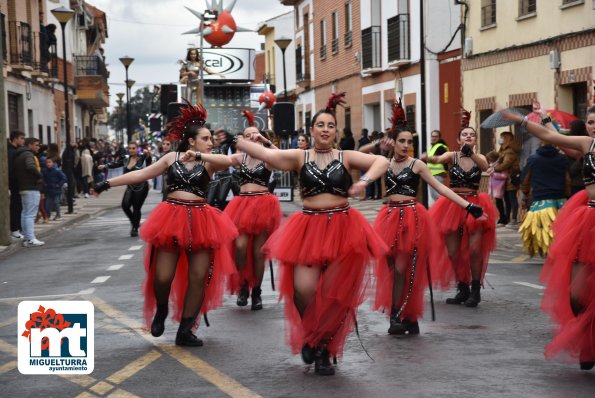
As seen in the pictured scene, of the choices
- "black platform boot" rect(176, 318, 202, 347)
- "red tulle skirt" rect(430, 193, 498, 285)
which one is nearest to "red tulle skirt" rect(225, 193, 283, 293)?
"red tulle skirt" rect(430, 193, 498, 285)

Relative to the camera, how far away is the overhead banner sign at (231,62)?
99.1 feet

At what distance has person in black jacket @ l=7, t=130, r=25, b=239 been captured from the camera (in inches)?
787

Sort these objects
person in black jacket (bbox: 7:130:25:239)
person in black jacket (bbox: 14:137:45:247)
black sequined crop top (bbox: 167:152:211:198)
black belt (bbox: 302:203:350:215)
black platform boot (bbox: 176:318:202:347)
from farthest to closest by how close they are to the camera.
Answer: person in black jacket (bbox: 7:130:25:239), person in black jacket (bbox: 14:137:45:247), black sequined crop top (bbox: 167:152:211:198), black platform boot (bbox: 176:318:202:347), black belt (bbox: 302:203:350:215)

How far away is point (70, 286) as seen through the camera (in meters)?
13.3

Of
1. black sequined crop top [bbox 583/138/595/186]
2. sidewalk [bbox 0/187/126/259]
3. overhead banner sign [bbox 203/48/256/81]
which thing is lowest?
sidewalk [bbox 0/187/126/259]

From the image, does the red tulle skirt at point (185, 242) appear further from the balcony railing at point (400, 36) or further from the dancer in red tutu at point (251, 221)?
the balcony railing at point (400, 36)

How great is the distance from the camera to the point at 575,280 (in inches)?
304

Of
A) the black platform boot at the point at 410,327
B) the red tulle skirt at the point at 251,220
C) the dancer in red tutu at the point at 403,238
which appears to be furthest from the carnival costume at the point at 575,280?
the red tulle skirt at the point at 251,220

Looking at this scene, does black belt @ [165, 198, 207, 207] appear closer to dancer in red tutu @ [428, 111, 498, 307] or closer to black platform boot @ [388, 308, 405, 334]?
black platform boot @ [388, 308, 405, 334]

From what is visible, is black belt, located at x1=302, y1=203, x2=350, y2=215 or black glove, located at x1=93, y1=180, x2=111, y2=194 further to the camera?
black glove, located at x1=93, y1=180, x2=111, y2=194

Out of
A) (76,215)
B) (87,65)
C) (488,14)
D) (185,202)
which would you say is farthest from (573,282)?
(87,65)

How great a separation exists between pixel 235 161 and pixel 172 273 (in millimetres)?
1105

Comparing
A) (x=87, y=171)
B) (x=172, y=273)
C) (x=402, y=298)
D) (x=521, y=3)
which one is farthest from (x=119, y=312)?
(x=87, y=171)

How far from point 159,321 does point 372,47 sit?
89.2 feet
